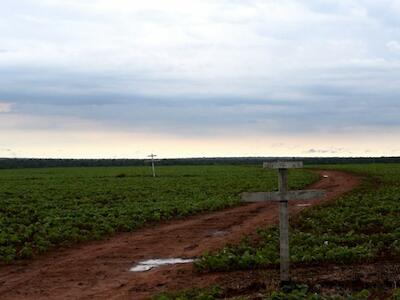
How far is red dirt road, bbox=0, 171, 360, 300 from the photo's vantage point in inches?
440

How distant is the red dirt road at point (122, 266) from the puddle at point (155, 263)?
0.23 m

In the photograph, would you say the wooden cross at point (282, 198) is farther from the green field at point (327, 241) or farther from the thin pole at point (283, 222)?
the green field at point (327, 241)

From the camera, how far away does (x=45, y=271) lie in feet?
43.7

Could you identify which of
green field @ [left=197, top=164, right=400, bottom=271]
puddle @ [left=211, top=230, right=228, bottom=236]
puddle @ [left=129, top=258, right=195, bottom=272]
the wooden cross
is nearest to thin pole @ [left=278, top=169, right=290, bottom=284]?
the wooden cross

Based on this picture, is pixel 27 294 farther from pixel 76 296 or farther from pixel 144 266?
pixel 144 266

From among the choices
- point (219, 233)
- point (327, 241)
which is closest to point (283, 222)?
point (327, 241)

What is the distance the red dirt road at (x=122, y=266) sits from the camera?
11172 mm

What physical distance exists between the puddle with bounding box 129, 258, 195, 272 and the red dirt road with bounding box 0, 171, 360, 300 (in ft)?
0.77

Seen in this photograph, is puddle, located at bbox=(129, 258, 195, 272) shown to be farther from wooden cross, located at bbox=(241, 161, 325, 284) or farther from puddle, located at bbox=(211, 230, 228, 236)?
puddle, located at bbox=(211, 230, 228, 236)

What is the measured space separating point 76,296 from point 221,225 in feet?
34.0

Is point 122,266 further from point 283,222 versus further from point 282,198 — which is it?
point 282,198

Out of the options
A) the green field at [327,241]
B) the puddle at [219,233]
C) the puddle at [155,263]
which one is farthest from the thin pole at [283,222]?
the puddle at [219,233]

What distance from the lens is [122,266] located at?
1354 centimetres

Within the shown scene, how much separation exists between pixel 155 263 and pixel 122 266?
77cm
